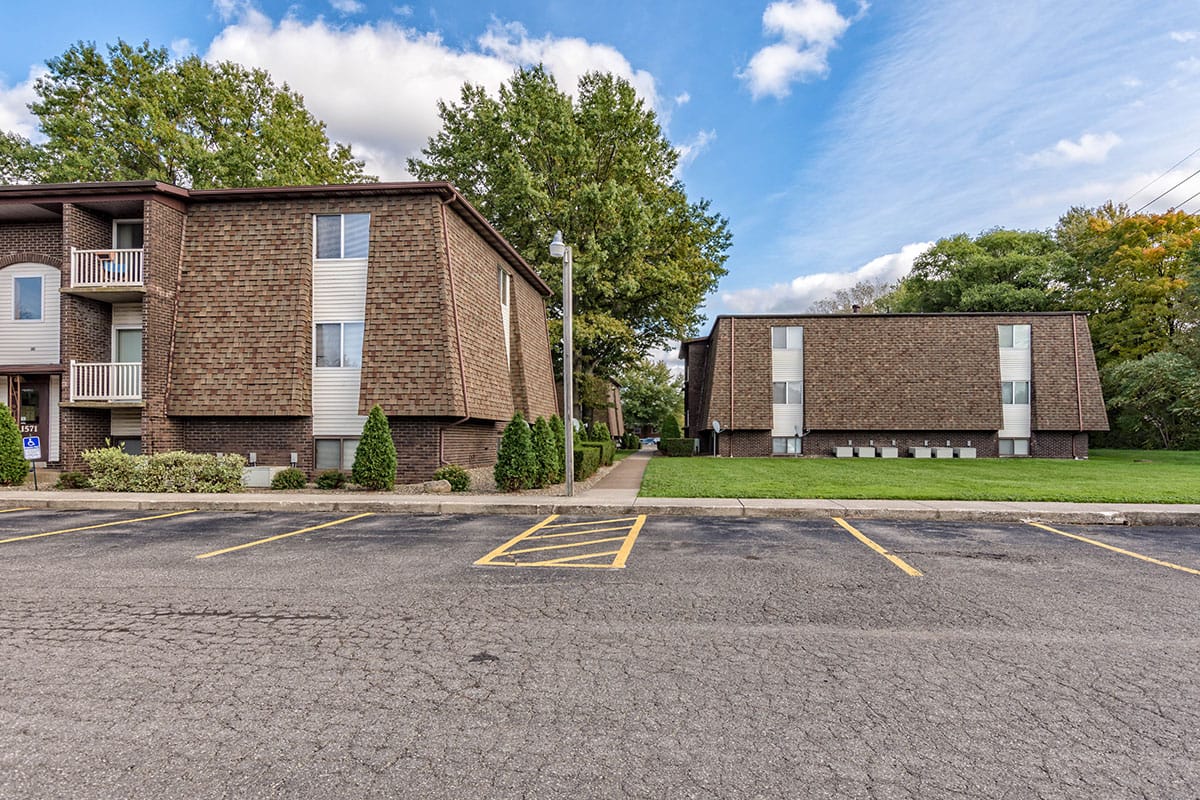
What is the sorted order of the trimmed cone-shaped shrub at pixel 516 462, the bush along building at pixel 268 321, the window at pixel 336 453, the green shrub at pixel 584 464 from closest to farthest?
the trimmed cone-shaped shrub at pixel 516 462, the bush along building at pixel 268 321, the window at pixel 336 453, the green shrub at pixel 584 464

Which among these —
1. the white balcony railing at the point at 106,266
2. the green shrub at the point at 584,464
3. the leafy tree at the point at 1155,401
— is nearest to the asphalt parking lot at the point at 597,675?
the green shrub at the point at 584,464

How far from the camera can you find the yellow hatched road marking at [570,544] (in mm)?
7148

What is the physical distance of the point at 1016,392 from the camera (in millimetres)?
29234

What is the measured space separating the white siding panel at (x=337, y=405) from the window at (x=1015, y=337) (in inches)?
1170

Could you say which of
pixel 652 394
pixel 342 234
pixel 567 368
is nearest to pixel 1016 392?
pixel 567 368

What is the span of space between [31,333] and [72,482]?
594 cm

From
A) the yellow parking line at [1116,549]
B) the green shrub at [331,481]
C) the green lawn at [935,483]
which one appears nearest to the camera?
the yellow parking line at [1116,549]

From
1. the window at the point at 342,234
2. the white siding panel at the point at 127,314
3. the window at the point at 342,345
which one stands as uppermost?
the window at the point at 342,234

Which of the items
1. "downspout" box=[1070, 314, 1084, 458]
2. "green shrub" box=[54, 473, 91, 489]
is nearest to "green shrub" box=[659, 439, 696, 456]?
"downspout" box=[1070, 314, 1084, 458]

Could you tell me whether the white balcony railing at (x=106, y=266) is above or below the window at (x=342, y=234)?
below

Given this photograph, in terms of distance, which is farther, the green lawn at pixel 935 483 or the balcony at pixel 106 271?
the balcony at pixel 106 271

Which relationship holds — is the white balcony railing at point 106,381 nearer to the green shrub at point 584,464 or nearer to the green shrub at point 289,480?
the green shrub at point 289,480

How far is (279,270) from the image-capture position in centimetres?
1591

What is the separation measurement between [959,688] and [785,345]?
1110 inches
